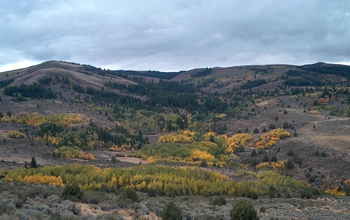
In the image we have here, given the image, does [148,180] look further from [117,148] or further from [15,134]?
[15,134]

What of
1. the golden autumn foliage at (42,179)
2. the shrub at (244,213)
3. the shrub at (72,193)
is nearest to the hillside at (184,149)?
the golden autumn foliage at (42,179)

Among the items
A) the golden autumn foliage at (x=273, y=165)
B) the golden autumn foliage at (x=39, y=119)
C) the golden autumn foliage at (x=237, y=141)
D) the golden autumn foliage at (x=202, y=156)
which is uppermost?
the golden autumn foliage at (x=39, y=119)

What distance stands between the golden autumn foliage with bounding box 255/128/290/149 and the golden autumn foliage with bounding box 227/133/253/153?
2.61m

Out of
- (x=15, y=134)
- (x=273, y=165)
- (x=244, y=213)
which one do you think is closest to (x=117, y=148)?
Answer: (x=15, y=134)

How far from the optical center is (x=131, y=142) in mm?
58719

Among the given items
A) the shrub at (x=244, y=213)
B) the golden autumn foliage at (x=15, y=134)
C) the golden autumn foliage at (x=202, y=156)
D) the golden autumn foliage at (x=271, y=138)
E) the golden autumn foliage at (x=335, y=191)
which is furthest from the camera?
the golden autumn foliage at (x=271, y=138)

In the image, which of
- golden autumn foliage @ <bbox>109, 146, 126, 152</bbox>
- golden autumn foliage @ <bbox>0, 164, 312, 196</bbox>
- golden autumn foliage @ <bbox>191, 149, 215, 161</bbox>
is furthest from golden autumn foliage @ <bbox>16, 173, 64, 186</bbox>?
golden autumn foliage @ <bbox>109, 146, 126, 152</bbox>

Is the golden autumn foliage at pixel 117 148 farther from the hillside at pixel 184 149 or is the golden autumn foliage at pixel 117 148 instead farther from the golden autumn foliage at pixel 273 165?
the golden autumn foliage at pixel 273 165

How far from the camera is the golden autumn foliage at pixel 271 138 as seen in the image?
5103cm

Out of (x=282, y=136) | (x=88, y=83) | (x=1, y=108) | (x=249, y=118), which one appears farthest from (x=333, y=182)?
(x=88, y=83)

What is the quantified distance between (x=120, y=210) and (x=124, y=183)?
40.1ft

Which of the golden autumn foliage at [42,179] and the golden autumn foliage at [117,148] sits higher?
the golden autumn foliage at [42,179]

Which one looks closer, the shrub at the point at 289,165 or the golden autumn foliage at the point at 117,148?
the shrub at the point at 289,165

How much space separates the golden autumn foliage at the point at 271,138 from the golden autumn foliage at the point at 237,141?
2608 mm
